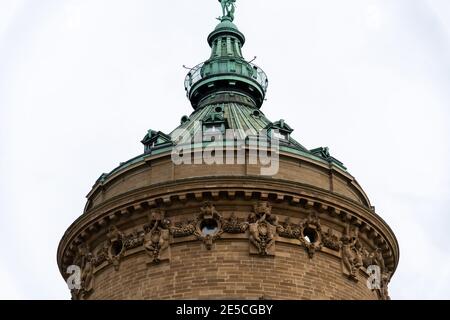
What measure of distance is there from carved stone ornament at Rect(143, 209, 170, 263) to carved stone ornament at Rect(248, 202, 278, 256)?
343 cm

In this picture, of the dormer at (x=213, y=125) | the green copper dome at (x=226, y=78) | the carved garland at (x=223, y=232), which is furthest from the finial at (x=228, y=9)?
the carved garland at (x=223, y=232)

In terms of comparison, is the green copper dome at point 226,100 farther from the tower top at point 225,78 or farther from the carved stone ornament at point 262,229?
the carved stone ornament at point 262,229

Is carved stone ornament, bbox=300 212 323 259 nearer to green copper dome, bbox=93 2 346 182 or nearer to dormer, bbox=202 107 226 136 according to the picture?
green copper dome, bbox=93 2 346 182

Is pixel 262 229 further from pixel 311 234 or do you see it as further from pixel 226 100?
pixel 226 100

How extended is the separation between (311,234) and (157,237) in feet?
20.9

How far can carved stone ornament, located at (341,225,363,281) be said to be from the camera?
43.8 metres

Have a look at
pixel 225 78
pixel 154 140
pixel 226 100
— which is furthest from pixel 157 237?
pixel 225 78

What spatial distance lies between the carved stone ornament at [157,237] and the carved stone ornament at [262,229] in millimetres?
3431

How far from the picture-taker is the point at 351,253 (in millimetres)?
44219

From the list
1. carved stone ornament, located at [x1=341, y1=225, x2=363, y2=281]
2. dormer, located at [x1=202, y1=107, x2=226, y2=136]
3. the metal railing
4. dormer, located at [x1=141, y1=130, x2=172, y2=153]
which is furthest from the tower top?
carved stone ornament, located at [x1=341, y1=225, x2=363, y2=281]

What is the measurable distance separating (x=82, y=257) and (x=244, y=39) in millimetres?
16937

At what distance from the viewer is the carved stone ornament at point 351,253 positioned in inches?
1722

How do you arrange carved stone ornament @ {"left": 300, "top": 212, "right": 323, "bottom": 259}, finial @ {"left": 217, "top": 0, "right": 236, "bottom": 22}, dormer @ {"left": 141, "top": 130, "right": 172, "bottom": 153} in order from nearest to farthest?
carved stone ornament @ {"left": 300, "top": 212, "right": 323, "bottom": 259}, dormer @ {"left": 141, "top": 130, "right": 172, "bottom": 153}, finial @ {"left": 217, "top": 0, "right": 236, "bottom": 22}
